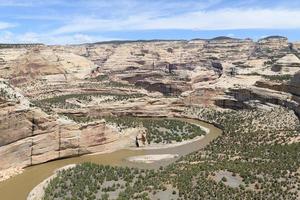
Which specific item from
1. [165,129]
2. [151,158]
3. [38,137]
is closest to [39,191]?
[38,137]

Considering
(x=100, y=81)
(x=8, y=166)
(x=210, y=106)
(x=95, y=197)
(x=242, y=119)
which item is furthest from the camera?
(x=100, y=81)

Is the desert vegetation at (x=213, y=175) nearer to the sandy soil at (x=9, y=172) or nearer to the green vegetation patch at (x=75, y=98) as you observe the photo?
the sandy soil at (x=9, y=172)

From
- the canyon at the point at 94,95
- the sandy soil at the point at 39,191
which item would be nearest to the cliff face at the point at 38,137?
the canyon at the point at 94,95

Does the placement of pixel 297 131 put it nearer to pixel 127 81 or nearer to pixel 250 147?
pixel 250 147

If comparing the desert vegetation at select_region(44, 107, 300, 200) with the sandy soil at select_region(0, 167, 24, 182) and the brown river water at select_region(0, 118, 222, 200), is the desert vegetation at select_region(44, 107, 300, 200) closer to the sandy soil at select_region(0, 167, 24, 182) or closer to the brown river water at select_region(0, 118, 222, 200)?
the brown river water at select_region(0, 118, 222, 200)

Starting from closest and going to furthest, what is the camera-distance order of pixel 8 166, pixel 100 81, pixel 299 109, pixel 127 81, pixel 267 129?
pixel 8 166 < pixel 267 129 < pixel 299 109 < pixel 100 81 < pixel 127 81

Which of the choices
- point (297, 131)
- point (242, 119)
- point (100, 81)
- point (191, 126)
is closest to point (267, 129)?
point (297, 131)

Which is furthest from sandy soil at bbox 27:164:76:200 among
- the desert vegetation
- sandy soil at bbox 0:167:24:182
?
sandy soil at bbox 0:167:24:182

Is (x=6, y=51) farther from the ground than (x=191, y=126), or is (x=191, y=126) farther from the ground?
Result: (x=6, y=51)

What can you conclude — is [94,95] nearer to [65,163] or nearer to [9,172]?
[65,163]
